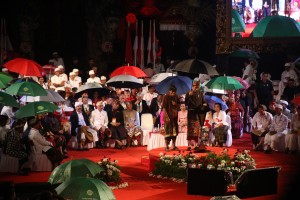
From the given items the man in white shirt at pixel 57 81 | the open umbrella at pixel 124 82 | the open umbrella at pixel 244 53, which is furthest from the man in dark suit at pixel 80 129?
the open umbrella at pixel 244 53

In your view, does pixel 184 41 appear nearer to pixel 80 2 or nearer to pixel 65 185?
pixel 80 2

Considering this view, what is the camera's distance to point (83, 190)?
27.5 ft

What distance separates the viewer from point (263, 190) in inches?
423

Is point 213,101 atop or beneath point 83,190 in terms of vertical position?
atop

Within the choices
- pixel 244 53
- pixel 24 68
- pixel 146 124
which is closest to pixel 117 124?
pixel 146 124

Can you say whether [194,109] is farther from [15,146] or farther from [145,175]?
[15,146]

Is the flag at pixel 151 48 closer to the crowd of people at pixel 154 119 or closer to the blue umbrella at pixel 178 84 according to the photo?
the crowd of people at pixel 154 119

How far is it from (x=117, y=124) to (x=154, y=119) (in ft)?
3.87

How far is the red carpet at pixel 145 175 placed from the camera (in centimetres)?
1257

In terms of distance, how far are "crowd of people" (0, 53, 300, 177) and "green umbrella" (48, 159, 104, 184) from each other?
3846 millimetres

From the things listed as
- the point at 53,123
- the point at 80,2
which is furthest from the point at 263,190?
the point at 80,2

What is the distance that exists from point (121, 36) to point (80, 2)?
1982 mm

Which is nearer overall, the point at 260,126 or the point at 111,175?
the point at 111,175

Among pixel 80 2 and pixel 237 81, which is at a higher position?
pixel 80 2
